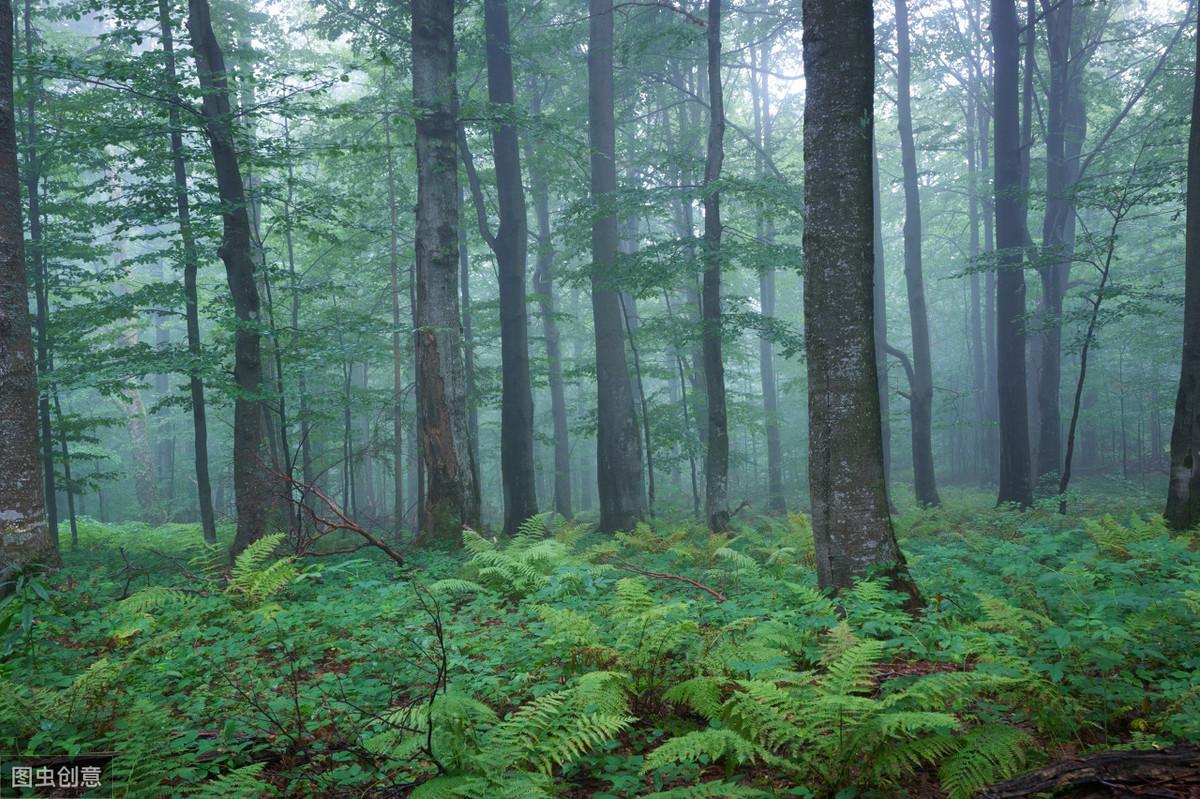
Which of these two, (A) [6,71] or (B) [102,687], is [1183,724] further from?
(A) [6,71]

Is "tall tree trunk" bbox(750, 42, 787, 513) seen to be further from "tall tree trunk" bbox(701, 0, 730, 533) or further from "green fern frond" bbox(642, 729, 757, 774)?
"green fern frond" bbox(642, 729, 757, 774)

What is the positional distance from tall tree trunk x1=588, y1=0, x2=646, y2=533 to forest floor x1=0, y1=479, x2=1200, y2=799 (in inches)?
277

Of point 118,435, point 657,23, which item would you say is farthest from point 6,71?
point 118,435

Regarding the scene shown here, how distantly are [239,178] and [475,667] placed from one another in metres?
9.04

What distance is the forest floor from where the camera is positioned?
3031 millimetres

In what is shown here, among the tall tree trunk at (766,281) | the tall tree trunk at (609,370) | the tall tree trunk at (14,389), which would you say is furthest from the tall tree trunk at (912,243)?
the tall tree trunk at (14,389)

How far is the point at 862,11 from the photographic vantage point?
5.17 metres

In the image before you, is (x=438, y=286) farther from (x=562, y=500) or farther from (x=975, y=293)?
(x=975, y=293)

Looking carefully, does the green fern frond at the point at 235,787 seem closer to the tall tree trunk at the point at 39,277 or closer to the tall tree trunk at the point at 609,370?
the tall tree trunk at the point at 609,370

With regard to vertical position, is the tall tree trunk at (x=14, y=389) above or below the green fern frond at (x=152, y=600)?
above

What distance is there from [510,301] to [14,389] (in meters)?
8.03

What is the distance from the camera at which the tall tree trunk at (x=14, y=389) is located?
618cm

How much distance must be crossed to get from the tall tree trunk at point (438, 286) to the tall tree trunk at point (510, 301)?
2169 mm

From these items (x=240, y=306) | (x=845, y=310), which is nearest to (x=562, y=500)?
(x=240, y=306)
